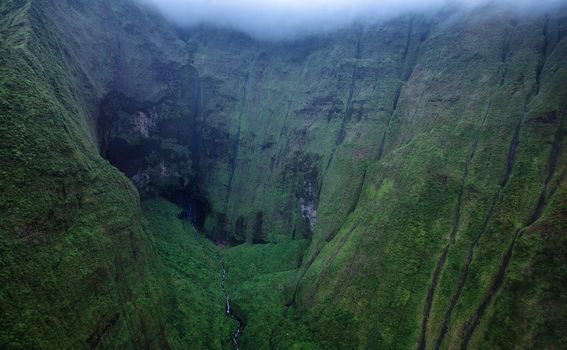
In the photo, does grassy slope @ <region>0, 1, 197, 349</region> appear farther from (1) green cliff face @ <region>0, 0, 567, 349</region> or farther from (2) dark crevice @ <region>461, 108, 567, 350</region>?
(2) dark crevice @ <region>461, 108, 567, 350</region>

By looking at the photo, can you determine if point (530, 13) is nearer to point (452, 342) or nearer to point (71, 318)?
point (452, 342)

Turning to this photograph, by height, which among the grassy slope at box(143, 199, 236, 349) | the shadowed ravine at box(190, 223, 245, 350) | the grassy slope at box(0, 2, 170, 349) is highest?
the grassy slope at box(0, 2, 170, 349)

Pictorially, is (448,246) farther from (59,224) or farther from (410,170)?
(59,224)

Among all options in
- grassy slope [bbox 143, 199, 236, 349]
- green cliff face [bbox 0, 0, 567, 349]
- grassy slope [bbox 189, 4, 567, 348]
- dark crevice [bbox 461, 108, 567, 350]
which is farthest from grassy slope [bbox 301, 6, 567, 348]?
grassy slope [bbox 143, 199, 236, 349]

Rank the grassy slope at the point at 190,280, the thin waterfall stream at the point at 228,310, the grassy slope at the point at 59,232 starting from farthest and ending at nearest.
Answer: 1. the thin waterfall stream at the point at 228,310
2. the grassy slope at the point at 190,280
3. the grassy slope at the point at 59,232

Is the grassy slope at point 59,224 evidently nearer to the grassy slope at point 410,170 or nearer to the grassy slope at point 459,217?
the grassy slope at point 410,170

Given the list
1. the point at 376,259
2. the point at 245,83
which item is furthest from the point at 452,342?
the point at 245,83

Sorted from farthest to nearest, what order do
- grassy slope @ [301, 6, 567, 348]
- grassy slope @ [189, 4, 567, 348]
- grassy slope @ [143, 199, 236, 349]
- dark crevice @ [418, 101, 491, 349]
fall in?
grassy slope @ [143, 199, 236, 349], grassy slope @ [189, 4, 567, 348], dark crevice @ [418, 101, 491, 349], grassy slope @ [301, 6, 567, 348]

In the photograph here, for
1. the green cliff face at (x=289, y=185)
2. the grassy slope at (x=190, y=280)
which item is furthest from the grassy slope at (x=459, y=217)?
the grassy slope at (x=190, y=280)
